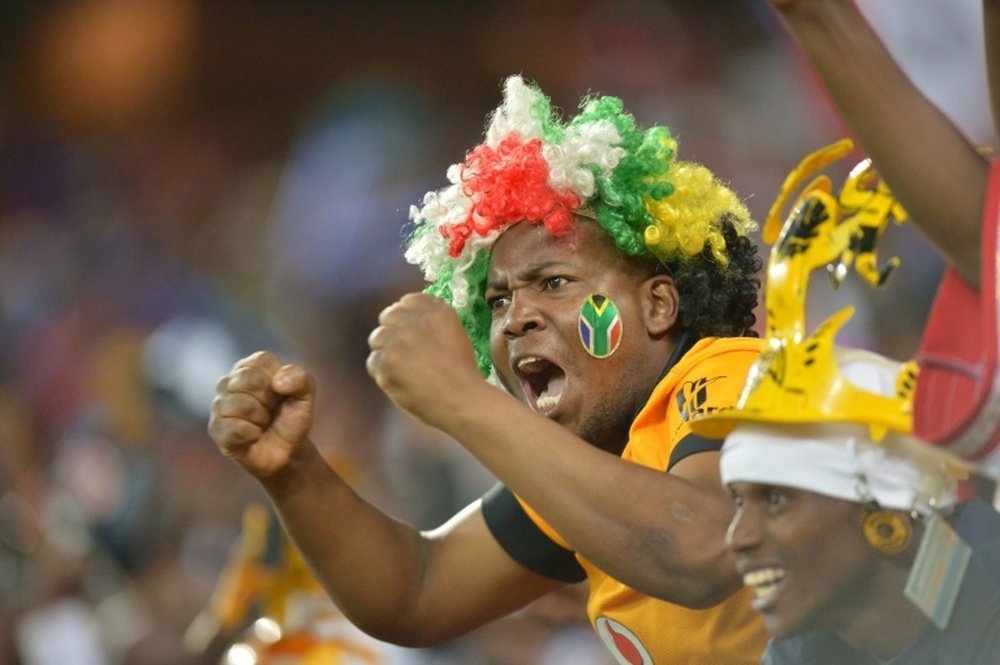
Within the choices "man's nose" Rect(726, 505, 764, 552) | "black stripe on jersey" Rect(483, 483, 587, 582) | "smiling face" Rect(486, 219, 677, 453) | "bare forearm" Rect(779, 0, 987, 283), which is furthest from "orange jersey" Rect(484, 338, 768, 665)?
"bare forearm" Rect(779, 0, 987, 283)

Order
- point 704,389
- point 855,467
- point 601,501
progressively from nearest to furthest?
point 855,467, point 601,501, point 704,389

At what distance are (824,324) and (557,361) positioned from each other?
1.09m

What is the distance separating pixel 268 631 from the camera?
15.6ft

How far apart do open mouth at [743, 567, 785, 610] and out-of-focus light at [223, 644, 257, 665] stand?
2.62 metres

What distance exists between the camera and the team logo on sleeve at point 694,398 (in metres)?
2.95

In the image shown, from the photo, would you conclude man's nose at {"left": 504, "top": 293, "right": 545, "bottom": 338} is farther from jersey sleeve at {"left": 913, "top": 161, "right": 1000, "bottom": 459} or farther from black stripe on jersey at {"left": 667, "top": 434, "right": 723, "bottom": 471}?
jersey sleeve at {"left": 913, "top": 161, "right": 1000, "bottom": 459}

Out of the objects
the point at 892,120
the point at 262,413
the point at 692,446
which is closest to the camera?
the point at 892,120

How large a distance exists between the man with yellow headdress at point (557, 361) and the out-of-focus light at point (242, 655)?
1.25 meters

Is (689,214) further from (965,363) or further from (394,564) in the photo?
(965,363)

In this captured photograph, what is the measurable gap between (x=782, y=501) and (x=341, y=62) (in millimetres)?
7769

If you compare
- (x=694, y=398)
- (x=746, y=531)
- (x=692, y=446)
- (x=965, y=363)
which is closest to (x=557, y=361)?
(x=694, y=398)

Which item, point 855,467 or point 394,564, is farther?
point 394,564

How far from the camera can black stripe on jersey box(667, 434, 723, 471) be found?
2822mm

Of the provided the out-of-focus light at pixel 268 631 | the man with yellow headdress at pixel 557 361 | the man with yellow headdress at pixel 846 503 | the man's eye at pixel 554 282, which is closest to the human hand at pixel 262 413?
the man with yellow headdress at pixel 557 361
